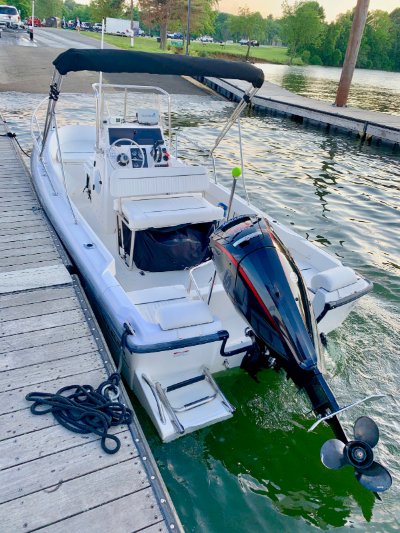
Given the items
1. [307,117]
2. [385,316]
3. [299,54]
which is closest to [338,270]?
[385,316]

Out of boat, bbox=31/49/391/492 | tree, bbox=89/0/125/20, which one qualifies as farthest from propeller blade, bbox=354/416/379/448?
tree, bbox=89/0/125/20

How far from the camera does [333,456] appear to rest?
2730 millimetres

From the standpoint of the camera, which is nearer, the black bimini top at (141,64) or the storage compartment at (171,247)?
the black bimini top at (141,64)

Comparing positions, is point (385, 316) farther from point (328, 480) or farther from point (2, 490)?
point (2, 490)

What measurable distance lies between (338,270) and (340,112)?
1622cm

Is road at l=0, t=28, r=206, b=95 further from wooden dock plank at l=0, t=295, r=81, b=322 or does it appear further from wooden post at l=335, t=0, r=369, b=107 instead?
wooden dock plank at l=0, t=295, r=81, b=322

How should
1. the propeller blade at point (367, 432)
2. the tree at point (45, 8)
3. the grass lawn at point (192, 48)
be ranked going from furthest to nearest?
1. the tree at point (45, 8)
2. the grass lawn at point (192, 48)
3. the propeller blade at point (367, 432)

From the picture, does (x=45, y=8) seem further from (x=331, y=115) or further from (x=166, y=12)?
(x=331, y=115)

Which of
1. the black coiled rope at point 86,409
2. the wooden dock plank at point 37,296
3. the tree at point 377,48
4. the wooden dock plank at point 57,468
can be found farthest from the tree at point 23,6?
the wooden dock plank at point 57,468

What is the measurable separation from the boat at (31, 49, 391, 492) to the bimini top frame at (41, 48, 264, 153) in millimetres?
13

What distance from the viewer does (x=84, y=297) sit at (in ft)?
15.0

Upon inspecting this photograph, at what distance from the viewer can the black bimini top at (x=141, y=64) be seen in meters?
4.59

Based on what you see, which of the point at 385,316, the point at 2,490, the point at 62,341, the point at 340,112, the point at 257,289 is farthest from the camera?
the point at 340,112

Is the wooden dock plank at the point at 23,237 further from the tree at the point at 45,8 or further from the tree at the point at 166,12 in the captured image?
the tree at the point at 45,8
